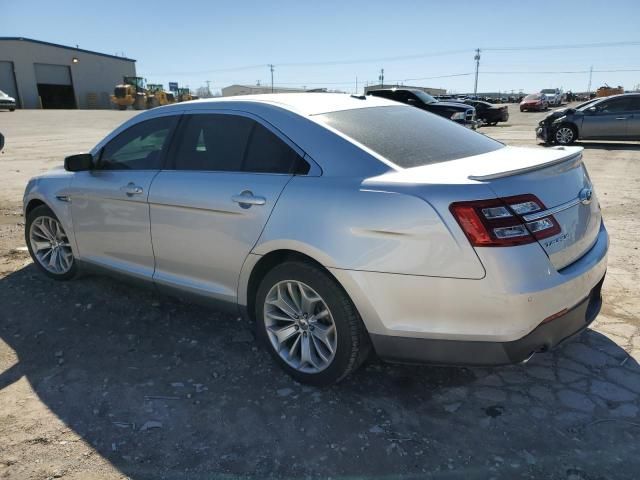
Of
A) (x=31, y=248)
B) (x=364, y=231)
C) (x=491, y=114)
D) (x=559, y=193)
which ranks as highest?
(x=559, y=193)

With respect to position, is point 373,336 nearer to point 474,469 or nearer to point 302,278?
point 302,278

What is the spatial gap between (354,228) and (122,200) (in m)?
2.02

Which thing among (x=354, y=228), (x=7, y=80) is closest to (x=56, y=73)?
(x=7, y=80)

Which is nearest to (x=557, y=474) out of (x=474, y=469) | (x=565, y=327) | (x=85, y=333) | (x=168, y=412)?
(x=474, y=469)

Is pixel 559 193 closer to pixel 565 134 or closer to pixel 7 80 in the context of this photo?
pixel 565 134

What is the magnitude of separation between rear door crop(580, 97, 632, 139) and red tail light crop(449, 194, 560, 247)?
1477 centimetres

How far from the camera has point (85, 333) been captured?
3787 mm

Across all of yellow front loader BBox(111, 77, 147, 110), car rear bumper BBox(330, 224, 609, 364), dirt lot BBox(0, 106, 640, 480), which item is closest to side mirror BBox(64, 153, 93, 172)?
dirt lot BBox(0, 106, 640, 480)

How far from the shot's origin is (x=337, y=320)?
8.95ft

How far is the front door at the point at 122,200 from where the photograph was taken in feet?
12.0

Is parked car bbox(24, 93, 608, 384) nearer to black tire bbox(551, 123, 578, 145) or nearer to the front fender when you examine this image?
the front fender

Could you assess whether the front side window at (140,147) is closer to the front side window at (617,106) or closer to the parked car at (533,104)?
the front side window at (617,106)

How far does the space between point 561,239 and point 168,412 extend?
7.40ft

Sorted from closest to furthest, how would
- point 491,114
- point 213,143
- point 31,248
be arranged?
point 213,143, point 31,248, point 491,114
